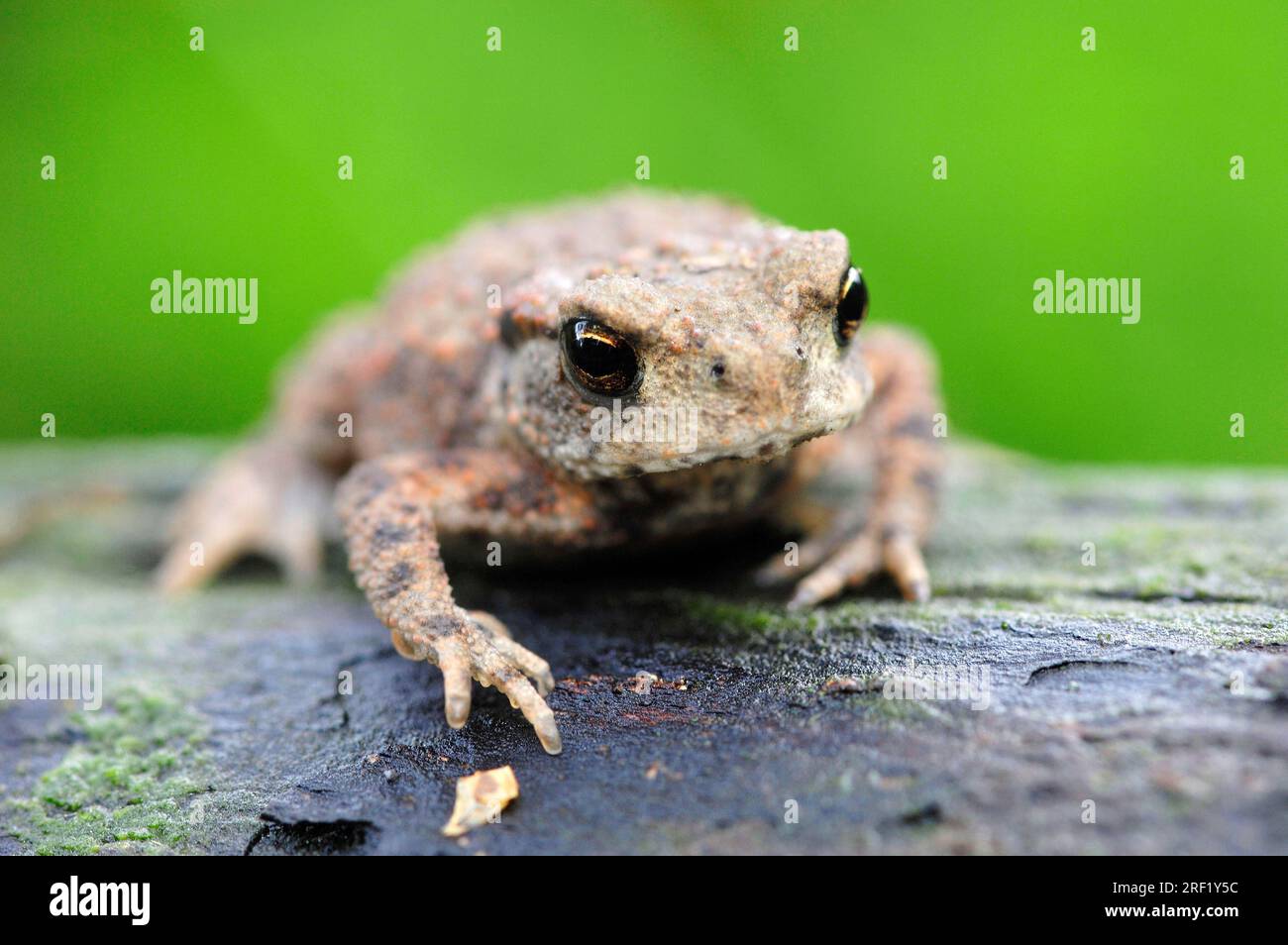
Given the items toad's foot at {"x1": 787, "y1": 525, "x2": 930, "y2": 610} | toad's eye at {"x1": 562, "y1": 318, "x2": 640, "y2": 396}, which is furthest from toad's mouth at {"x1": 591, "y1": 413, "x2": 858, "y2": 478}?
toad's foot at {"x1": 787, "y1": 525, "x2": 930, "y2": 610}

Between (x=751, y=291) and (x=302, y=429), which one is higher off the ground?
(x=751, y=291)

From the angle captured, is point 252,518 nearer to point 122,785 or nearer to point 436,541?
point 436,541

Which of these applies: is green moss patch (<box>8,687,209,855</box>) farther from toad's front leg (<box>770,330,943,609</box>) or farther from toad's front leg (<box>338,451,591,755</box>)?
toad's front leg (<box>770,330,943,609</box>)

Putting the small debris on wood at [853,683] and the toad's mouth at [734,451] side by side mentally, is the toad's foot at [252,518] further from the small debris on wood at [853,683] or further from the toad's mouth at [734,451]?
the small debris on wood at [853,683]

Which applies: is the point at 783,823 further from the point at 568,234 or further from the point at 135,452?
the point at 135,452

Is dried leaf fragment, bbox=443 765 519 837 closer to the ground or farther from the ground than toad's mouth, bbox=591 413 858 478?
closer to the ground
